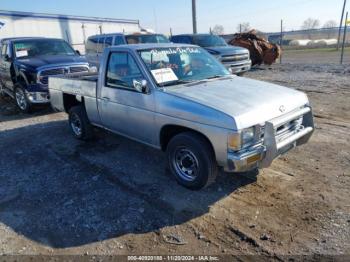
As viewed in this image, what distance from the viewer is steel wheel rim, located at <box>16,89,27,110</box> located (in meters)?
8.66

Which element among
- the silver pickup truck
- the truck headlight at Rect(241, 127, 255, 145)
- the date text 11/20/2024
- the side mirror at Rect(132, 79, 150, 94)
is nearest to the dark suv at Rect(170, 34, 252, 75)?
the silver pickup truck

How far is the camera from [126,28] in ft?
80.6

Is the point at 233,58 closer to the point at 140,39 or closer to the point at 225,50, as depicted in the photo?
the point at 225,50

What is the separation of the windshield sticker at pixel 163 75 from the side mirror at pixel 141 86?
0.17 m

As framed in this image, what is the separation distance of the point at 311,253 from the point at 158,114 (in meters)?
2.34

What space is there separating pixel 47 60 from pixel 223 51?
6.91 meters

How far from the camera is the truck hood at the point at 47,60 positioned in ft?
27.9

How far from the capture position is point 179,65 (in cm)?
475

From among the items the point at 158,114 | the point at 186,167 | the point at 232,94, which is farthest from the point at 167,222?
the point at 232,94

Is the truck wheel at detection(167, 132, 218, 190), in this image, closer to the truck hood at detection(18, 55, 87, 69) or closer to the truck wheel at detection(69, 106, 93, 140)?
the truck wheel at detection(69, 106, 93, 140)

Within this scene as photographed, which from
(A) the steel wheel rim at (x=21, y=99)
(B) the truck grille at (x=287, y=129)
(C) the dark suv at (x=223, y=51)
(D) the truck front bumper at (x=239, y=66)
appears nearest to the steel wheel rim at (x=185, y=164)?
(B) the truck grille at (x=287, y=129)

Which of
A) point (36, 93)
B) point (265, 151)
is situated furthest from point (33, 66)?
point (265, 151)

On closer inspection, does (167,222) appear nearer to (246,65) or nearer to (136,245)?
(136,245)

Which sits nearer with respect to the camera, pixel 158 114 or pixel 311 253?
pixel 311 253
